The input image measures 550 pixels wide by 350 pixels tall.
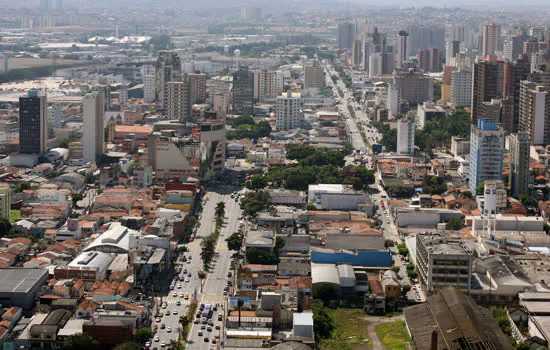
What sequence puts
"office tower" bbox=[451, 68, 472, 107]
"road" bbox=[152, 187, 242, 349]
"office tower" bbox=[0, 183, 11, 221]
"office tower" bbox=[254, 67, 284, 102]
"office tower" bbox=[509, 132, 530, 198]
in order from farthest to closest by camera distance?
"office tower" bbox=[254, 67, 284, 102] < "office tower" bbox=[451, 68, 472, 107] < "office tower" bbox=[509, 132, 530, 198] < "office tower" bbox=[0, 183, 11, 221] < "road" bbox=[152, 187, 242, 349]

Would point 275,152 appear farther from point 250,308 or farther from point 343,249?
point 250,308

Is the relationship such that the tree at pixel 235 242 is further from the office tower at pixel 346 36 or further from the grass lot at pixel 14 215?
the office tower at pixel 346 36

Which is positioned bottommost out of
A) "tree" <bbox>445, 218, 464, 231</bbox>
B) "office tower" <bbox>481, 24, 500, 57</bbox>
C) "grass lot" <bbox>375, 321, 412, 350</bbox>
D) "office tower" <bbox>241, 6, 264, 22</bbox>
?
"grass lot" <bbox>375, 321, 412, 350</bbox>

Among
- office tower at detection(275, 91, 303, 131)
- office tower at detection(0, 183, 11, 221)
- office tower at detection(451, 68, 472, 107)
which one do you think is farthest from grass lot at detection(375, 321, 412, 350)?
office tower at detection(451, 68, 472, 107)

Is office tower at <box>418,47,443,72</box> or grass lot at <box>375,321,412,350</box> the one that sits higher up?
office tower at <box>418,47,443,72</box>

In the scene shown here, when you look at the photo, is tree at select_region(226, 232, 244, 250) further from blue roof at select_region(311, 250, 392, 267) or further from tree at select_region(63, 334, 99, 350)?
tree at select_region(63, 334, 99, 350)

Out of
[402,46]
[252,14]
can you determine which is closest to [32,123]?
[402,46]
